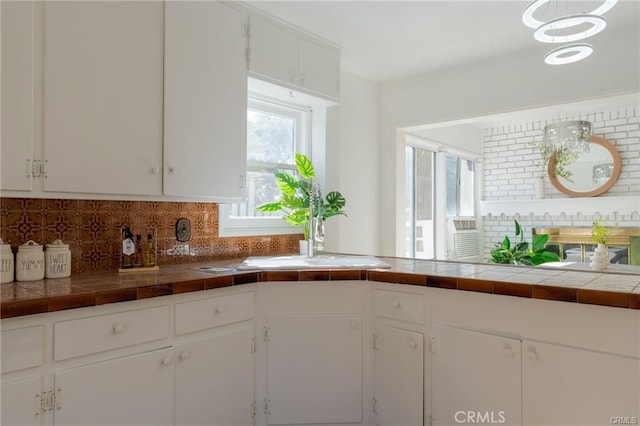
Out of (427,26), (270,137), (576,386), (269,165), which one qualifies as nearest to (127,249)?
(269,165)

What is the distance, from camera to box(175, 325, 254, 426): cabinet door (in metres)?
1.79

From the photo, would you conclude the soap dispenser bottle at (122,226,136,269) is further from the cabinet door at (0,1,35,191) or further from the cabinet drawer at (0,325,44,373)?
the cabinet drawer at (0,325,44,373)

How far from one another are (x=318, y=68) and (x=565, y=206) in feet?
13.5

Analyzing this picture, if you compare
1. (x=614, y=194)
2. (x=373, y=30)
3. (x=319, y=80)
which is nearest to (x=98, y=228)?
(x=319, y=80)

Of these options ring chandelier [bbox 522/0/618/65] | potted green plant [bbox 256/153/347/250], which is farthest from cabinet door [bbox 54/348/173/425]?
ring chandelier [bbox 522/0/618/65]

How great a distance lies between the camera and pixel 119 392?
1581 mm

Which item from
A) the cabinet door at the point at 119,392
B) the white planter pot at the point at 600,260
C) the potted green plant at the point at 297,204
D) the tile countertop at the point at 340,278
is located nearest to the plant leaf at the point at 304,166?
the potted green plant at the point at 297,204

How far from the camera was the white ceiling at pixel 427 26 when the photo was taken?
249 centimetres

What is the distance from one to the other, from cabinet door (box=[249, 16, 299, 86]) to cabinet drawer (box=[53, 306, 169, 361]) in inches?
61.4

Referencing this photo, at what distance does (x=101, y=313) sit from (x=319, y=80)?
6.83 feet

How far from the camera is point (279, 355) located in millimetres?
2096

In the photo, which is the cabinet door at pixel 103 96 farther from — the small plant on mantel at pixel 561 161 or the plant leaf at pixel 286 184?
the small plant on mantel at pixel 561 161

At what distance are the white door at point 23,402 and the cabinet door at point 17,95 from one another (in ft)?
2.43

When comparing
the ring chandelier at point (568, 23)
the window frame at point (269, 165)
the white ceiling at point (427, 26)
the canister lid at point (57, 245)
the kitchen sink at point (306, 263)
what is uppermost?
the white ceiling at point (427, 26)
